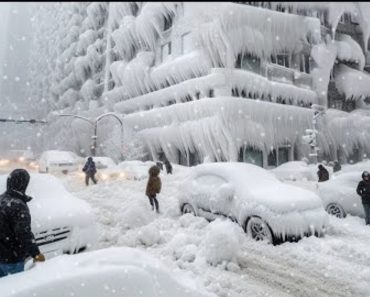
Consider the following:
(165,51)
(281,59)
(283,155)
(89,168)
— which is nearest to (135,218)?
(89,168)

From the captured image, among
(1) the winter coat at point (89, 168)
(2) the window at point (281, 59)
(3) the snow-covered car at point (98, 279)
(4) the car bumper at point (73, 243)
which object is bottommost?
(1) the winter coat at point (89, 168)

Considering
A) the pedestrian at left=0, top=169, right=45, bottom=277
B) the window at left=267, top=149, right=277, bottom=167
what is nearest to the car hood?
the pedestrian at left=0, top=169, right=45, bottom=277

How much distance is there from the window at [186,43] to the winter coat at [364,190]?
21.9 meters

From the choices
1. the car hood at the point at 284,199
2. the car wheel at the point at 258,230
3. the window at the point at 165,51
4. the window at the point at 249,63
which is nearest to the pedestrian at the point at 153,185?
the car hood at the point at 284,199

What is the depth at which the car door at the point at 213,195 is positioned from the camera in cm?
880

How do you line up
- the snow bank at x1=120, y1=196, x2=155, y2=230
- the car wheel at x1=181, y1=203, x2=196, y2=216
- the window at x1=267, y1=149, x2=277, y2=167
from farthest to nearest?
the window at x1=267, y1=149, x2=277, y2=167, the car wheel at x1=181, y1=203, x2=196, y2=216, the snow bank at x1=120, y1=196, x2=155, y2=230

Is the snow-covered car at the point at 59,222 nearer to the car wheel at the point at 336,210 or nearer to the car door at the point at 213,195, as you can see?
the car door at the point at 213,195

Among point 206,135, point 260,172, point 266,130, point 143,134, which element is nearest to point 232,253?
point 260,172

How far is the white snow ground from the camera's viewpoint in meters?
5.65

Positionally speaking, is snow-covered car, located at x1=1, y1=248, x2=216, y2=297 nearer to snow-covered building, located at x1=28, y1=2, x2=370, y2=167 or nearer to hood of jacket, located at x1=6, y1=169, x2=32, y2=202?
hood of jacket, located at x1=6, y1=169, x2=32, y2=202

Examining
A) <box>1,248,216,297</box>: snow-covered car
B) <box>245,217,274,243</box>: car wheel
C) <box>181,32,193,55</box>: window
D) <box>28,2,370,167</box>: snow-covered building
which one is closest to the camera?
<box>1,248,216,297</box>: snow-covered car

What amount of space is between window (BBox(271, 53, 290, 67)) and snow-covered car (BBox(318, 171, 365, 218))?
21.3m

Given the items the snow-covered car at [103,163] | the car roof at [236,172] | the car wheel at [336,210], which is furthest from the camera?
the snow-covered car at [103,163]

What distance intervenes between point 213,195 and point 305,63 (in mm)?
27969
